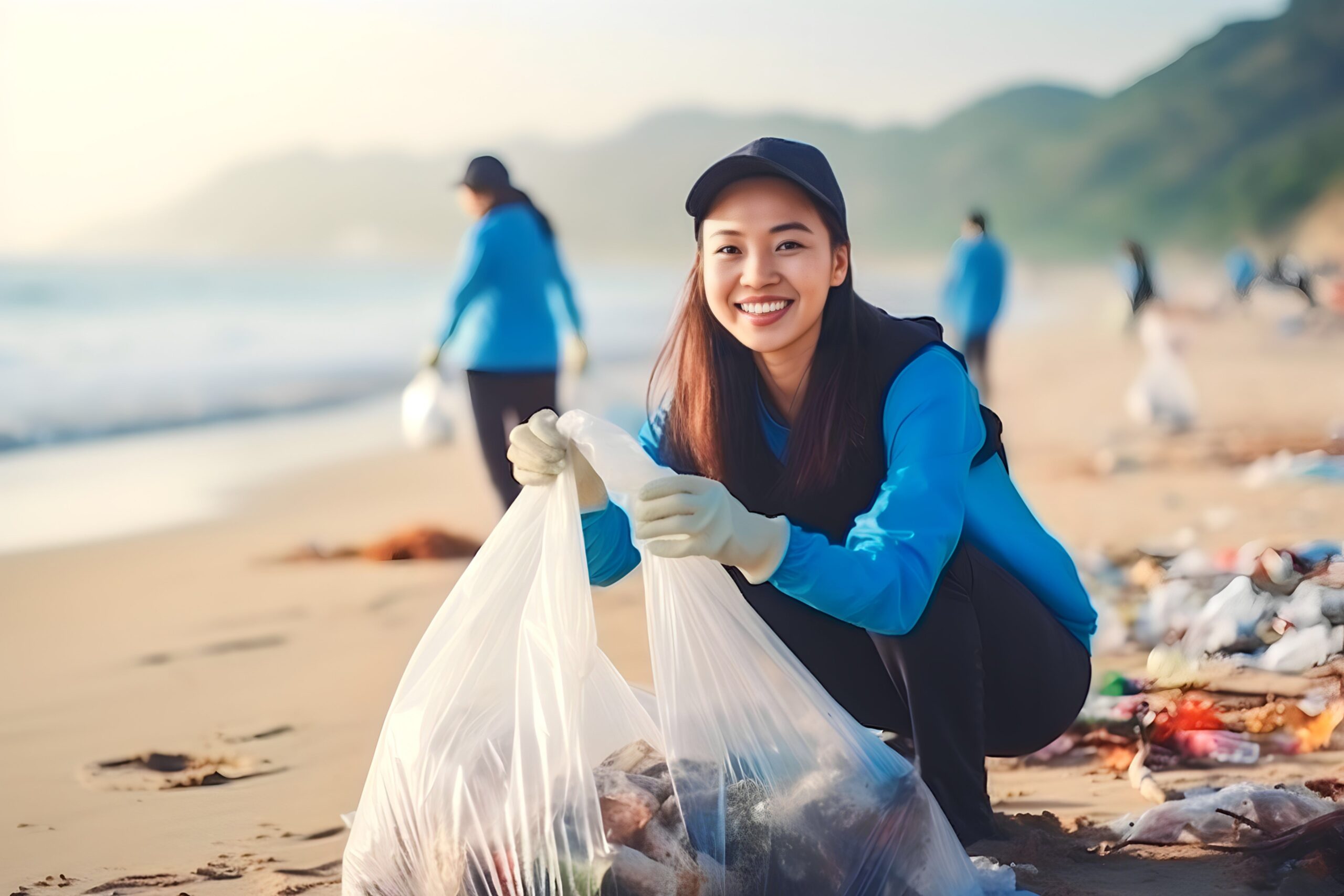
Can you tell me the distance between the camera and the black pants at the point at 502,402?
160 inches

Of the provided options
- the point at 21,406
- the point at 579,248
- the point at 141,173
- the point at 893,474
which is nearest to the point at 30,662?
the point at 893,474

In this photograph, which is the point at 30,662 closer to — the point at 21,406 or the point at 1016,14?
the point at 21,406

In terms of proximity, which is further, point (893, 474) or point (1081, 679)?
point (1081, 679)

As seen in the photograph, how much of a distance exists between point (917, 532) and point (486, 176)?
2.86m

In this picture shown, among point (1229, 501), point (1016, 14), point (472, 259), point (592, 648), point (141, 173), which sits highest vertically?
point (1016, 14)

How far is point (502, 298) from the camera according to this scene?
409 cm

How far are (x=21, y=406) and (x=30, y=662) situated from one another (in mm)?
6759

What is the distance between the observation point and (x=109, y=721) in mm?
2906

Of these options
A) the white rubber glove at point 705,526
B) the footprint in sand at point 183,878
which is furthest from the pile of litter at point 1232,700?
the footprint in sand at point 183,878

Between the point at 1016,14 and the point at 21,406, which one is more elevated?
the point at 1016,14

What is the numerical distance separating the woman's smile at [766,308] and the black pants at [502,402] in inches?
95.4

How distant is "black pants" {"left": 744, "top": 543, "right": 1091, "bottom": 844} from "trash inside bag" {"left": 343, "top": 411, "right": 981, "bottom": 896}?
20 centimetres

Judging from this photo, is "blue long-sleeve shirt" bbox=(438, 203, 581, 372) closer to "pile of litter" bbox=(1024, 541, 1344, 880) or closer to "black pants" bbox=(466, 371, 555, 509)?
"black pants" bbox=(466, 371, 555, 509)

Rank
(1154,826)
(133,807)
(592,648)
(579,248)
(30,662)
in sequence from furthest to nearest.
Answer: (579,248)
(30,662)
(133,807)
(1154,826)
(592,648)
